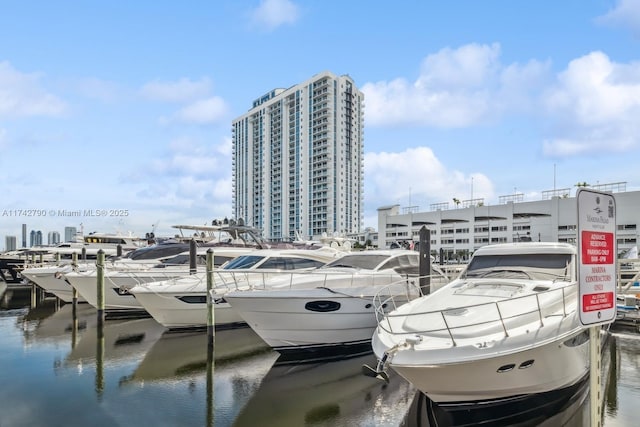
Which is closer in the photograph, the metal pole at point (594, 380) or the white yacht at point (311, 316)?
the metal pole at point (594, 380)

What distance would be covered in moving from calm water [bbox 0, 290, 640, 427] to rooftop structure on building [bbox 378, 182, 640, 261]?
2142 inches

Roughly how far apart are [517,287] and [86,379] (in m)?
8.44

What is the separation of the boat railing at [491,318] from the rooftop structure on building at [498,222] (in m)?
57.1

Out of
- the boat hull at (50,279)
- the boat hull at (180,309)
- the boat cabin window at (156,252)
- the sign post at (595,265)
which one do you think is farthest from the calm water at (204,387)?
the boat cabin window at (156,252)

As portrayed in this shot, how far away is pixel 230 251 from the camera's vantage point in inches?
775

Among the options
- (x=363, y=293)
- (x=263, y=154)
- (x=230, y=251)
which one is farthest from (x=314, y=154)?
(x=363, y=293)

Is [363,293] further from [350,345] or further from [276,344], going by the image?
[276,344]

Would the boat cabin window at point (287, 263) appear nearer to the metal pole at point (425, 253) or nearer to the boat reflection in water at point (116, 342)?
the boat reflection in water at point (116, 342)

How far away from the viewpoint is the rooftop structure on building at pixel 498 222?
2586 inches

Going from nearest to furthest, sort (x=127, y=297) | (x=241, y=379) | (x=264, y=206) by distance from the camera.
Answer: (x=241, y=379) < (x=127, y=297) < (x=264, y=206)

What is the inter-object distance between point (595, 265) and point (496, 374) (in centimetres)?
319

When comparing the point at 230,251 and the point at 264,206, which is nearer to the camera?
the point at 230,251

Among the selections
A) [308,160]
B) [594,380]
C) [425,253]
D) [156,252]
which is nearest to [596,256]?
[594,380]

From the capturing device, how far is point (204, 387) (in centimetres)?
909
